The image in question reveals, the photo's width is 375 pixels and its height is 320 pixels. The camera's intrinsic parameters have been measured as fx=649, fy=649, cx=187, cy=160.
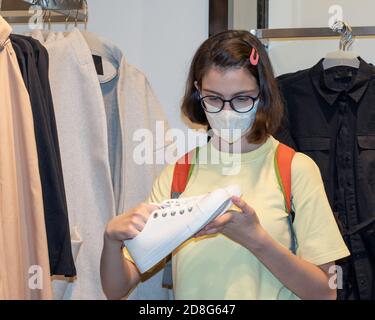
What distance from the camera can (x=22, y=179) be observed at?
4.20ft

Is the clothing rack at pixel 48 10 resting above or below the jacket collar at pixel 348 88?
above

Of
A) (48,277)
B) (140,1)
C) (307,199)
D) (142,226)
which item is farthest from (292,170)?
(140,1)

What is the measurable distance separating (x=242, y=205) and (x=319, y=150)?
53 centimetres

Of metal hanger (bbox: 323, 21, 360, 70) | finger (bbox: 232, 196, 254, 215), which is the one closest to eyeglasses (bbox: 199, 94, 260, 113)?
finger (bbox: 232, 196, 254, 215)

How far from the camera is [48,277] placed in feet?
4.19

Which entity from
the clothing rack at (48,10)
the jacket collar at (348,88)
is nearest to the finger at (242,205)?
the jacket collar at (348,88)

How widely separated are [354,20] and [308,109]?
432 mm

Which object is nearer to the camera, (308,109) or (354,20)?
(308,109)

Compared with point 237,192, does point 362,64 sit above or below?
above

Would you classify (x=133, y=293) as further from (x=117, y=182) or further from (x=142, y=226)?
(x=142, y=226)

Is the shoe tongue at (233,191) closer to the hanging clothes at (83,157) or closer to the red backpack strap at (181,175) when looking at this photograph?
the red backpack strap at (181,175)

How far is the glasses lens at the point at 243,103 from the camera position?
1166 millimetres

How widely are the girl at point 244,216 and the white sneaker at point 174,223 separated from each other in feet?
0.06

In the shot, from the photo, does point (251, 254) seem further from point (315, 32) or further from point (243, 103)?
point (315, 32)
